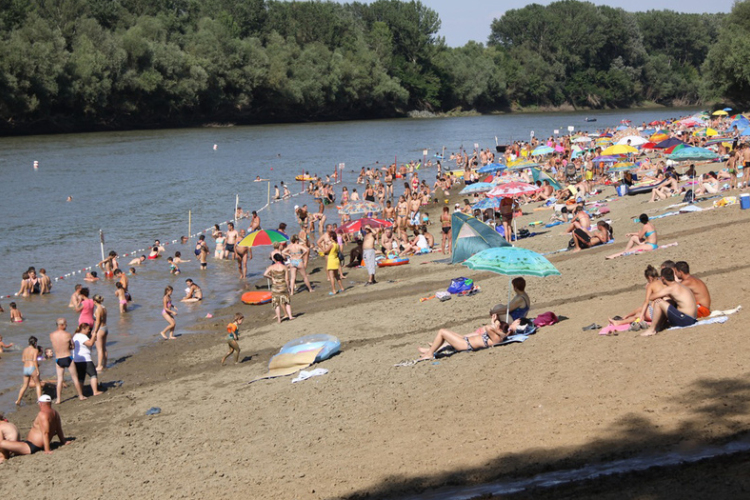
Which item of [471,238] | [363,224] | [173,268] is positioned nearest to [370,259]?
[471,238]

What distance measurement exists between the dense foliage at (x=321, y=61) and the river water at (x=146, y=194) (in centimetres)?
380

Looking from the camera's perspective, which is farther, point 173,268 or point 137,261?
point 137,261

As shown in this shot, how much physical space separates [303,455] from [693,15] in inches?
6214

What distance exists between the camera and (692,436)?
679cm

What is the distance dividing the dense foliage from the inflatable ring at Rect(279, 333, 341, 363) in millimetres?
58749

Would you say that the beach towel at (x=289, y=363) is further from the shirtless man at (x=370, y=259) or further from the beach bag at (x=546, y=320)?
the shirtless man at (x=370, y=259)

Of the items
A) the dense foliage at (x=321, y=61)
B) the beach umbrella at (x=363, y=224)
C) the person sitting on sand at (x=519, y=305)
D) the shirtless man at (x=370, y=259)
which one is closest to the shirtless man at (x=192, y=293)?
the shirtless man at (x=370, y=259)

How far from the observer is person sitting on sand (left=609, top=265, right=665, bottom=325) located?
407 inches

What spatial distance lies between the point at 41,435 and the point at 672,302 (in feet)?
26.2

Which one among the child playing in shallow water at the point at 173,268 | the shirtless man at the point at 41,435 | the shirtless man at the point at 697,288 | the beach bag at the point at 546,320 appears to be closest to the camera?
the shirtless man at the point at 697,288

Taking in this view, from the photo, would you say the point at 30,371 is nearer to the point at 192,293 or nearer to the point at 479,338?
the point at 192,293

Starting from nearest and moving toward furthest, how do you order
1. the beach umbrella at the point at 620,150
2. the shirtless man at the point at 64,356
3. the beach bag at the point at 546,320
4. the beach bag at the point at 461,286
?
the beach bag at the point at 546,320
the shirtless man at the point at 64,356
the beach bag at the point at 461,286
the beach umbrella at the point at 620,150

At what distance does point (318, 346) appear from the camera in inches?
501

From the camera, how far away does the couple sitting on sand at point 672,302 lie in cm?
993
